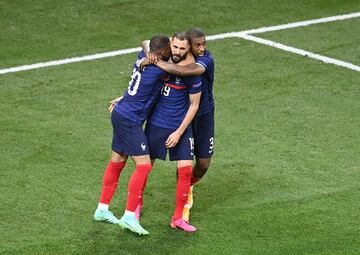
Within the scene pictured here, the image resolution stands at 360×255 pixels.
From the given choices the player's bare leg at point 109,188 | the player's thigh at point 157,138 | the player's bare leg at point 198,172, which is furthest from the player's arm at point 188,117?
the player's bare leg at point 198,172

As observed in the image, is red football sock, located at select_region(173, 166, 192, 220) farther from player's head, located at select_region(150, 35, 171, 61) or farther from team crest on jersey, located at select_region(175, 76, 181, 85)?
player's head, located at select_region(150, 35, 171, 61)

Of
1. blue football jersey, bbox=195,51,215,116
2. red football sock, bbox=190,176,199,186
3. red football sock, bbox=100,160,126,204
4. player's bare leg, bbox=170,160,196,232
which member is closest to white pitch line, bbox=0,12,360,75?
red football sock, bbox=190,176,199,186

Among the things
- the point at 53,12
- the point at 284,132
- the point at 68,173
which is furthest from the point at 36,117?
the point at 53,12

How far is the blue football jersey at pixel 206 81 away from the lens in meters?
10.5

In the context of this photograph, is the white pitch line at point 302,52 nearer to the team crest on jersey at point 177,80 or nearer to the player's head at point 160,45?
the team crest on jersey at point 177,80

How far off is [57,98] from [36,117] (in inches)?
30.2

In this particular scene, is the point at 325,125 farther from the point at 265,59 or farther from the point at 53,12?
the point at 53,12

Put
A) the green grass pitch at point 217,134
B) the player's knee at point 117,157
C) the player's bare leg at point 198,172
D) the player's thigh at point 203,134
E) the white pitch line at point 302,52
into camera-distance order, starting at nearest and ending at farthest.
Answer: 1. the green grass pitch at point 217,134
2. the player's knee at point 117,157
3. the player's thigh at point 203,134
4. the player's bare leg at point 198,172
5. the white pitch line at point 302,52

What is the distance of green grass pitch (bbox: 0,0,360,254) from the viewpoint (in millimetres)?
10562

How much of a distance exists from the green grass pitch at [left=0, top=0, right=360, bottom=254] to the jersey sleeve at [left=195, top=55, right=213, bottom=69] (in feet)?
5.04

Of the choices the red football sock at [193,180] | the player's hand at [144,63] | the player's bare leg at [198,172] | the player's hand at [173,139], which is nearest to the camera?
the player's hand at [144,63]

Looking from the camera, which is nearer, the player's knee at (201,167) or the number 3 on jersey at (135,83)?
the number 3 on jersey at (135,83)

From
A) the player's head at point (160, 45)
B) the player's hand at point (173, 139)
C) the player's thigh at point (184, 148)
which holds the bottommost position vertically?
the player's thigh at point (184, 148)

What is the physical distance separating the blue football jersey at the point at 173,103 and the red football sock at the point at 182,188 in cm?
42
